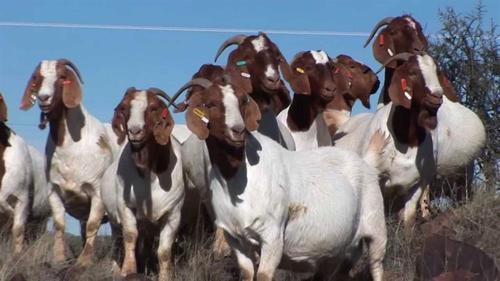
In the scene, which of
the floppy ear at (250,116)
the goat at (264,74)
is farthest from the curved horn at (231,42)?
the floppy ear at (250,116)

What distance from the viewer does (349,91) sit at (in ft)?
53.1

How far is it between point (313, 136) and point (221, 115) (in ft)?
12.8

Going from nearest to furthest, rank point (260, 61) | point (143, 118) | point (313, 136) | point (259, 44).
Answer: point (143, 118) < point (260, 61) < point (259, 44) < point (313, 136)

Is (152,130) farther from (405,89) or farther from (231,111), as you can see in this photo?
(405,89)

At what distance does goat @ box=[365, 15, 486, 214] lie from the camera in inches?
563

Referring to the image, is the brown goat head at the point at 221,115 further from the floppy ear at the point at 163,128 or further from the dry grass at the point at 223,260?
the dry grass at the point at 223,260

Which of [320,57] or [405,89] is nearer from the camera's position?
[405,89]

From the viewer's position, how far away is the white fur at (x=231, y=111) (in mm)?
10023

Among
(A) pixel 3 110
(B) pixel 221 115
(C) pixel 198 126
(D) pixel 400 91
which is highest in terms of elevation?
(D) pixel 400 91

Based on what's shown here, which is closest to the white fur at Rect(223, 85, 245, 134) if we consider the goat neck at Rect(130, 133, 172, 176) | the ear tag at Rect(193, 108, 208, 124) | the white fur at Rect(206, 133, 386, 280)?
the ear tag at Rect(193, 108, 208, 124)

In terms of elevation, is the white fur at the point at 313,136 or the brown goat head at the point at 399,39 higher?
the brown goat head at the point at 399,39

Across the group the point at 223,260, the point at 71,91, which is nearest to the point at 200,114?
the point at 223,260

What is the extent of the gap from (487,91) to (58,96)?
20.6ft

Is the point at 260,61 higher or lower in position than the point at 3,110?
higher
